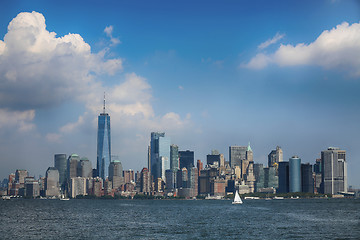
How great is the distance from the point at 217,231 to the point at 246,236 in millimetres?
11237

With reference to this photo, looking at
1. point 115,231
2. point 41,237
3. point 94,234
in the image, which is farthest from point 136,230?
point 41,237

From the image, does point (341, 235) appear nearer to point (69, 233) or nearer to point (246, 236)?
point (246, 236)

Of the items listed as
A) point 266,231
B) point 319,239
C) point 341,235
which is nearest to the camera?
point 319,239

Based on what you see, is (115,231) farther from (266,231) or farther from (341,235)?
(341,235)

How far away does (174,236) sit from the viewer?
92.8m

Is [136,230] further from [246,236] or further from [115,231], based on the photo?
[246,236]

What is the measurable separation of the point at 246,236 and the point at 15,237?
40.7m

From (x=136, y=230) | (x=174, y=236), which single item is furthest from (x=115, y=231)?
(x=174, y=236)

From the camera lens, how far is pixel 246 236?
9269 cm

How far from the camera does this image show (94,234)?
96250 mm

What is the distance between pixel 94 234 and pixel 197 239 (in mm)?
20640

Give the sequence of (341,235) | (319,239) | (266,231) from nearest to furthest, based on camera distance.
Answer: (319,239), (341,235), (266,231)

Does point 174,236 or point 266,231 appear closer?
point 174,236

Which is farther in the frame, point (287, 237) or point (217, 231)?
point (217, 231)
